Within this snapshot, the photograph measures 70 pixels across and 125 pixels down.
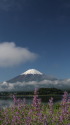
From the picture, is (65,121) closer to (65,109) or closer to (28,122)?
(65,109)

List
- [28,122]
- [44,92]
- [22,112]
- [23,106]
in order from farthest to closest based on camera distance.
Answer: [44,92] → [23,106] → [22,112] → [28,122]

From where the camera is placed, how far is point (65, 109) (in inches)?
432

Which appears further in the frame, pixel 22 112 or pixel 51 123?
pixel 22 112

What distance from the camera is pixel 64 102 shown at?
11352mm

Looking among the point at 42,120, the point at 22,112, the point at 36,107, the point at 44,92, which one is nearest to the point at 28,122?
the point at 42,120

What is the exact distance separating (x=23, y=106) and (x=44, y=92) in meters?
186

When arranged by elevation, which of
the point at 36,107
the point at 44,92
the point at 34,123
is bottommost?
the point at 34,123

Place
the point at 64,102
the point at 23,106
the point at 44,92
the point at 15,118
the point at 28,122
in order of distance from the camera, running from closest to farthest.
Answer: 1. the point at 28,122
2. the point at 15,118
3. the point at 64,102
4. the point at 23,106
5. the point at 44,92

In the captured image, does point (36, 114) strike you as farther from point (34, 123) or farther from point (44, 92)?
point (44, 92)

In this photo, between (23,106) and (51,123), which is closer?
(51,123)

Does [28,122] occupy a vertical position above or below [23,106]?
below

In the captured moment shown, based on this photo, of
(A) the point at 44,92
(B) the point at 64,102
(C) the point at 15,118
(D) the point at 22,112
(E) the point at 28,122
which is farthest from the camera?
(A) the point at 44,92

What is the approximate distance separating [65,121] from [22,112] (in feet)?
8.58

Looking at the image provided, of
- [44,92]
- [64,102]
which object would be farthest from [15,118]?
[44,92]
